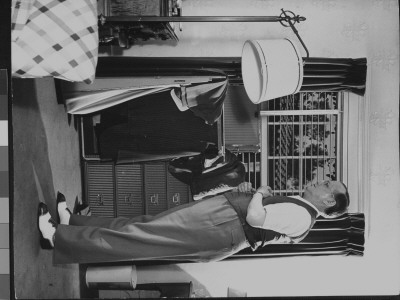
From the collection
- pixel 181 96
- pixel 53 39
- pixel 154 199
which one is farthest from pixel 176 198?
pixel 53 39

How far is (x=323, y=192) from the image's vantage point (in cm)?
188

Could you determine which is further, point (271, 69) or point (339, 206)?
point (339, 206)

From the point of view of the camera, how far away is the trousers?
1.87 meters

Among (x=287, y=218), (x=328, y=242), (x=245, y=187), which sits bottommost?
(x=328, y=242)

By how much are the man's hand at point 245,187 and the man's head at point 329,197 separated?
0.21 m

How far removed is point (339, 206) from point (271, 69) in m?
0.60

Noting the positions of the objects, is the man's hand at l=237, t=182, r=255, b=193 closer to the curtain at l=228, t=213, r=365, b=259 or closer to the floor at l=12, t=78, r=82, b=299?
the curtain at l=228, t=213, r=365, b=259

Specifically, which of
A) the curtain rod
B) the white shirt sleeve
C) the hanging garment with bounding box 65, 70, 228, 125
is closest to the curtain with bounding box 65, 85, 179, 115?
the hanging garment with bounding box 65, 70, 228, 125

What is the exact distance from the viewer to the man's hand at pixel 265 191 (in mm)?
1875

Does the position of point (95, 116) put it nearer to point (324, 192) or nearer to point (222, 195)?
point (222, 195)

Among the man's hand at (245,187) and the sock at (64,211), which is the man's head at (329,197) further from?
the sock at (64,211)

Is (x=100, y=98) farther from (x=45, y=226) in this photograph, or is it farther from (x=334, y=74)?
(x=334, y=74)

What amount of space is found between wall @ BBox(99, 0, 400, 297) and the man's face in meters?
0.13

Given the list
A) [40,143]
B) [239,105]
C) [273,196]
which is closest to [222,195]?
[273,196]
